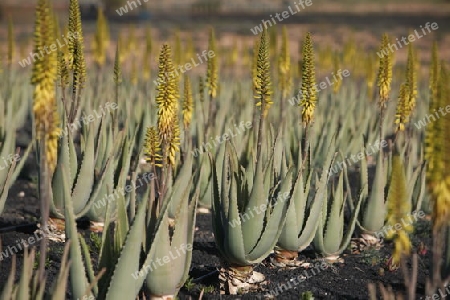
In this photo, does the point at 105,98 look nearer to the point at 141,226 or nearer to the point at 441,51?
the point at 141,226

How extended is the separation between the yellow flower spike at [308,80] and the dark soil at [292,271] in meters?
1.28

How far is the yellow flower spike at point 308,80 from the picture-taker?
16.2ft

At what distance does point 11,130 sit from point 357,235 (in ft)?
11.4

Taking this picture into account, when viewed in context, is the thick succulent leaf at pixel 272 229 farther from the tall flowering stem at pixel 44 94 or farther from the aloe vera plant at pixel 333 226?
the tall flowering stem at pixel 44 94

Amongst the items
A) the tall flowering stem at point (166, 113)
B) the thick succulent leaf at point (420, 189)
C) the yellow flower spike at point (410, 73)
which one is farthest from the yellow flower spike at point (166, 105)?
the thick succulent leaf at point (420, 189)

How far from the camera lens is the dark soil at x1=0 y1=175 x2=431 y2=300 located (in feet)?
16.2

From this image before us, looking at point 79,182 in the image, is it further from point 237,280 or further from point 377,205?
point 377,205

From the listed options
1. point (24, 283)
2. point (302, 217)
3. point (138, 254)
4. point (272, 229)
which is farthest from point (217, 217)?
point (24, 283)

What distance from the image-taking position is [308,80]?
16.6 feet

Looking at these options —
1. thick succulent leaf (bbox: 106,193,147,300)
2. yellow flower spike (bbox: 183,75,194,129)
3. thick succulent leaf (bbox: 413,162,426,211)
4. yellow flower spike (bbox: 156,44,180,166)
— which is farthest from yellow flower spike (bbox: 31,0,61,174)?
thick succulent leaf (bbox: 413,162,426,211)

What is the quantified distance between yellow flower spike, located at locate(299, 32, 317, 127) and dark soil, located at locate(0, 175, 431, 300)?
128cm

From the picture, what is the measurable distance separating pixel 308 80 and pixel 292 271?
158 centimetres

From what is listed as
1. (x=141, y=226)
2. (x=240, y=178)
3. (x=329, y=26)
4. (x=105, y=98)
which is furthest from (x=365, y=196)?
(x=329, y=26)

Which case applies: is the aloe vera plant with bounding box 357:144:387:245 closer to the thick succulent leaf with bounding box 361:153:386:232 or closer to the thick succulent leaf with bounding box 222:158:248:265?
the thick succulent leaf with bounding box 361:153:386:232
